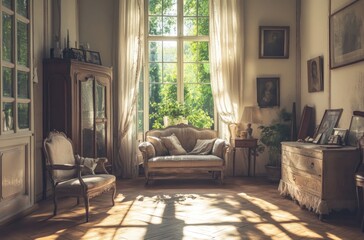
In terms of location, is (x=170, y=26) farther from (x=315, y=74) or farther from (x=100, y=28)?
(x=315, y=74)

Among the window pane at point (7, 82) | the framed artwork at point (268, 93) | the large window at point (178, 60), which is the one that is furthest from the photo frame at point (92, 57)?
the framed artwork at point (268, 93)

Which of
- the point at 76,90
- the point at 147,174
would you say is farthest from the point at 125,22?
the point at 147,174

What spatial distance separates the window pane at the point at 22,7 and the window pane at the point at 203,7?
3.14m

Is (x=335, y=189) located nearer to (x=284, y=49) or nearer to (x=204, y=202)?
(x=204, y=202)

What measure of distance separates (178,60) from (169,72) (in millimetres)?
247

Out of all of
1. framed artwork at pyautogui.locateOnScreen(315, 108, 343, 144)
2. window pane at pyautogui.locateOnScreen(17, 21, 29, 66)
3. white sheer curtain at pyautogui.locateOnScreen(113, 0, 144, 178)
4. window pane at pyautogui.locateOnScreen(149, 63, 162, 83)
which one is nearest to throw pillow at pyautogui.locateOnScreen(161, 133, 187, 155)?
white sheer curtain at pyautogui.locateOnScreen(113, 0, 144, 178)

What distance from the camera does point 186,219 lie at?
357cm

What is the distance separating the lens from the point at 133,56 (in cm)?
604

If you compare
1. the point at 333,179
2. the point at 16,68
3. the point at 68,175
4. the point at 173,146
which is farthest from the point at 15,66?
the point at 333,179

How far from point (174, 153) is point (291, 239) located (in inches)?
110

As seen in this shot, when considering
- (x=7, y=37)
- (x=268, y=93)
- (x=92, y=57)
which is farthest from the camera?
(x=268, y=93)

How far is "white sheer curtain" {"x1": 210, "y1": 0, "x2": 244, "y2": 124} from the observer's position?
6.06 metres

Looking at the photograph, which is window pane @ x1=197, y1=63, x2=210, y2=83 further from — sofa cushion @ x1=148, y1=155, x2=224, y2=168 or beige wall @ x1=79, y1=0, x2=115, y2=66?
sofa cushion @ x1=148, y1=155, x2=224, y2=168

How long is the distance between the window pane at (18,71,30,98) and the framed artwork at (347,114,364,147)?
333 centimetres
